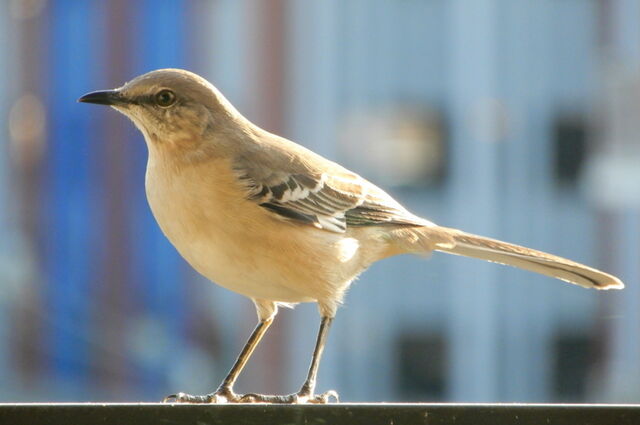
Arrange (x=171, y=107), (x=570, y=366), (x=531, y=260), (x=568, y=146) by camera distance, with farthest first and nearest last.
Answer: (x=570, y=366)
(x=568, y=146)
(x=531, y=260)
(x=171, y=107)

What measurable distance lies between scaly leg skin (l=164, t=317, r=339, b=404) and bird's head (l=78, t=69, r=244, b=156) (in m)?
0.69

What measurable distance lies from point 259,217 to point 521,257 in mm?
965

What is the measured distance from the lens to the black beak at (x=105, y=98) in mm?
3765

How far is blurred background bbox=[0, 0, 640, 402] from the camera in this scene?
16.4m

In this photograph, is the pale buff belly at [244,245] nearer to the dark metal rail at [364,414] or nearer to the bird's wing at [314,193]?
the bird's wing at [314,193]

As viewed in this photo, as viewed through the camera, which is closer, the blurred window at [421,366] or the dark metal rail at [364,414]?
the dark metal rail at [364,414]

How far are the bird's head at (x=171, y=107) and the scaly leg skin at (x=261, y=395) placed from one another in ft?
2.26

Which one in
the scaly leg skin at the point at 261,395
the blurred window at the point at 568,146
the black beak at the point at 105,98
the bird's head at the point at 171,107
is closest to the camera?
the scaly leg skin at the point at 261,395

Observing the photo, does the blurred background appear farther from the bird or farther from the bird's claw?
the bird's claw

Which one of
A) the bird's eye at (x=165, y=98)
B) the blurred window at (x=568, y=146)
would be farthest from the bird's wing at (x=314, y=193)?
the blurred window at (x=568, y=146)

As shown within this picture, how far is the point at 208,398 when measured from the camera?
369cm

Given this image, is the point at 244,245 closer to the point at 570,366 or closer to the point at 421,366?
the point at 421,366

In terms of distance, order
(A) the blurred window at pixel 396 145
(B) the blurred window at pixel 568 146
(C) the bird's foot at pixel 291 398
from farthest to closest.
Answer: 1. (B) the blurred window at pixel 568 146
2. (A) the blurred window at pixel 396 145
3. (C) the bird's foot at pixel 291 398

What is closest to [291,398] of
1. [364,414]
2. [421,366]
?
[364,414]
